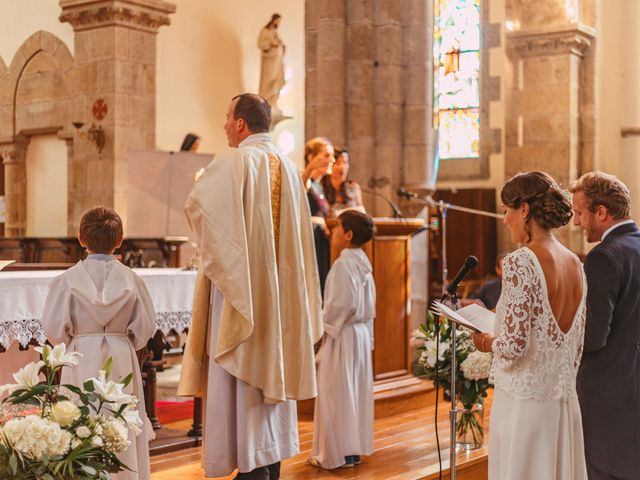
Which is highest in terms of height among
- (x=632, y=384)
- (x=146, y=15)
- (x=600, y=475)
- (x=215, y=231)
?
(x=146, y=15)

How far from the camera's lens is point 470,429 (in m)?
6.54

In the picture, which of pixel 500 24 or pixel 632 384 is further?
pixel 500 24

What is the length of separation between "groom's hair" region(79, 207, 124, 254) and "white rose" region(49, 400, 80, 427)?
1.72 m

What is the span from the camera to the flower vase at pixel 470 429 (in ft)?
21.3

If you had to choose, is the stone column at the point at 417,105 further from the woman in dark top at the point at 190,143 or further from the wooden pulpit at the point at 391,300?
the woman in dark top at the point at 190,143

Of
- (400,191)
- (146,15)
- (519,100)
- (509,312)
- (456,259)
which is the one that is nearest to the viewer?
(509,312)

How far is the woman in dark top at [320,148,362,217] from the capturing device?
789 cm

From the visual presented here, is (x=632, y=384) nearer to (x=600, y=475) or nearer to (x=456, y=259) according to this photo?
(x=600, y=475)

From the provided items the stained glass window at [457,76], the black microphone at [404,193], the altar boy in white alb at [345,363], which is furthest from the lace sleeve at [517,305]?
the stained glass window at [457,76]

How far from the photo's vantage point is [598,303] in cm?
423

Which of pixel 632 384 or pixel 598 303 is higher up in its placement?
pixel 598 303

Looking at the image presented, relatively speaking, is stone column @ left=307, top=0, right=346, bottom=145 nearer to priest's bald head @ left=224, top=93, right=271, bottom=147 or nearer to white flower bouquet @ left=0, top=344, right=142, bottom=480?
priest's bald head @ left=224, top=93, right=271, bottom=147

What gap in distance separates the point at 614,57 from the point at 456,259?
4004mm

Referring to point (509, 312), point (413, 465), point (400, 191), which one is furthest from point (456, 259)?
point (509, 312)
